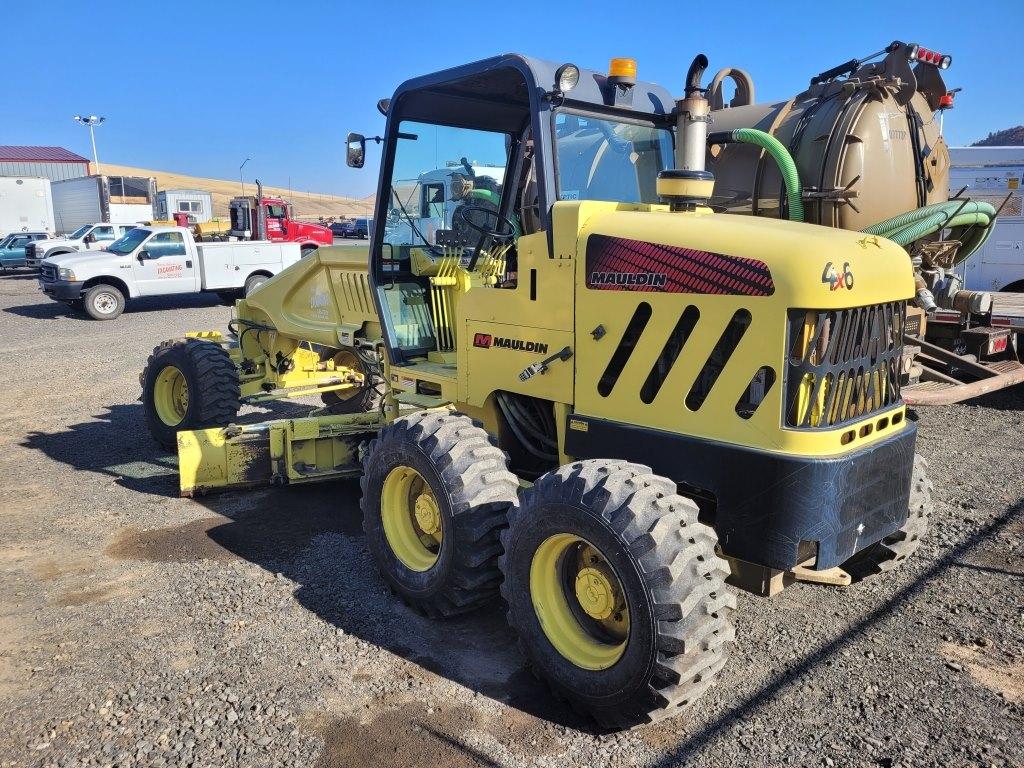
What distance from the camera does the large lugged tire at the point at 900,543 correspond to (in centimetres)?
407

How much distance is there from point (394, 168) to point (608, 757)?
12.1 ft

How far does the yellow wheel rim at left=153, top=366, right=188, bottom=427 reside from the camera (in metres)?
7.29

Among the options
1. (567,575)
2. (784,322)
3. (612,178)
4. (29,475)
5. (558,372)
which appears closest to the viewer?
(784,322)

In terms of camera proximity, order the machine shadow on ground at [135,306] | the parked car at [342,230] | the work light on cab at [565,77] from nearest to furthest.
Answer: the work light on cab at [565,77] < the machine shadow on ground at [135,306] < the parked car at [342,230]

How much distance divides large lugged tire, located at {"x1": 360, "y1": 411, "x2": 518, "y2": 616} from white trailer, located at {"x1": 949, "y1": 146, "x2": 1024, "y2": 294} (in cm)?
1046

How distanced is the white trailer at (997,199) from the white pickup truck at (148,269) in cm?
1452

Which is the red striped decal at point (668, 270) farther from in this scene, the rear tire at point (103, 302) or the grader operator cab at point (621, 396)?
the rear tire at point (103, 302)

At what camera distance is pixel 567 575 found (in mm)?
3543

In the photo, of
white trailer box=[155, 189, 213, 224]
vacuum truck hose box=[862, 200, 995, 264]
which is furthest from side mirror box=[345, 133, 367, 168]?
white trailer box=[155, 189, 213, 224]

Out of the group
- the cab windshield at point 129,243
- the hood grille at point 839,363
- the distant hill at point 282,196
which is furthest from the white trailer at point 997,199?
the distant hill at point 282,196

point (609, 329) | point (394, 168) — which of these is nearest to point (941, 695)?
point (609, 329)

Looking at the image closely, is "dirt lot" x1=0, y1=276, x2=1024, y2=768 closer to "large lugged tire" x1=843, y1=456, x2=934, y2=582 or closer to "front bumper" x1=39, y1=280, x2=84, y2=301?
"large lugged tire" x1=843, y1=456, x2=934, y2=582

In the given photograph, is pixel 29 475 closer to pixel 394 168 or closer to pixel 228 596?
pixel 228 596

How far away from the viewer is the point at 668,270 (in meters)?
3.39
